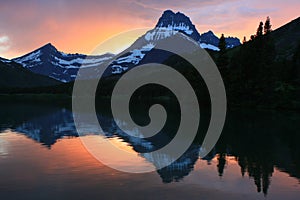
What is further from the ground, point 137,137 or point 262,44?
point 262,44

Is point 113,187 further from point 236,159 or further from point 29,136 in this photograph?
point 29,136

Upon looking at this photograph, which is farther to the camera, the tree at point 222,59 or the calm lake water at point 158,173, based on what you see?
the tree at point 222,59

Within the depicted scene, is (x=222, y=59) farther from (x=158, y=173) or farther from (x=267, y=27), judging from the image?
(x=158, y=173)

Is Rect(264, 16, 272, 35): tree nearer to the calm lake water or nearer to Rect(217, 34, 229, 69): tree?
Rect(217, 34, 229, 69): tree

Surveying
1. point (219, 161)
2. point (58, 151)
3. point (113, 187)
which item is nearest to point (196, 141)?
point (219, 161)

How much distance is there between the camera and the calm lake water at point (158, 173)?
19.2 m

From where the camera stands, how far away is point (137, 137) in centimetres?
4334

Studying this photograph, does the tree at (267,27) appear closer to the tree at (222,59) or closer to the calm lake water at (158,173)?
the tree at (222,59)

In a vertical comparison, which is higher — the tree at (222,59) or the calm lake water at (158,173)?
the tree at (222,59)

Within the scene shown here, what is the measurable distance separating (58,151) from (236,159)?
55.8 ft

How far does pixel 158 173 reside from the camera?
24.1 m

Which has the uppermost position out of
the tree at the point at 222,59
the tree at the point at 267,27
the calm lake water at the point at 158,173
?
the tree at the point at 267,27

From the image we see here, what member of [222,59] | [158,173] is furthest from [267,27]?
[158,173]

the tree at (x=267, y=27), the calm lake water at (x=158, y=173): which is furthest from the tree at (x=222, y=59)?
the calm lake water at (x=158, y=173)
